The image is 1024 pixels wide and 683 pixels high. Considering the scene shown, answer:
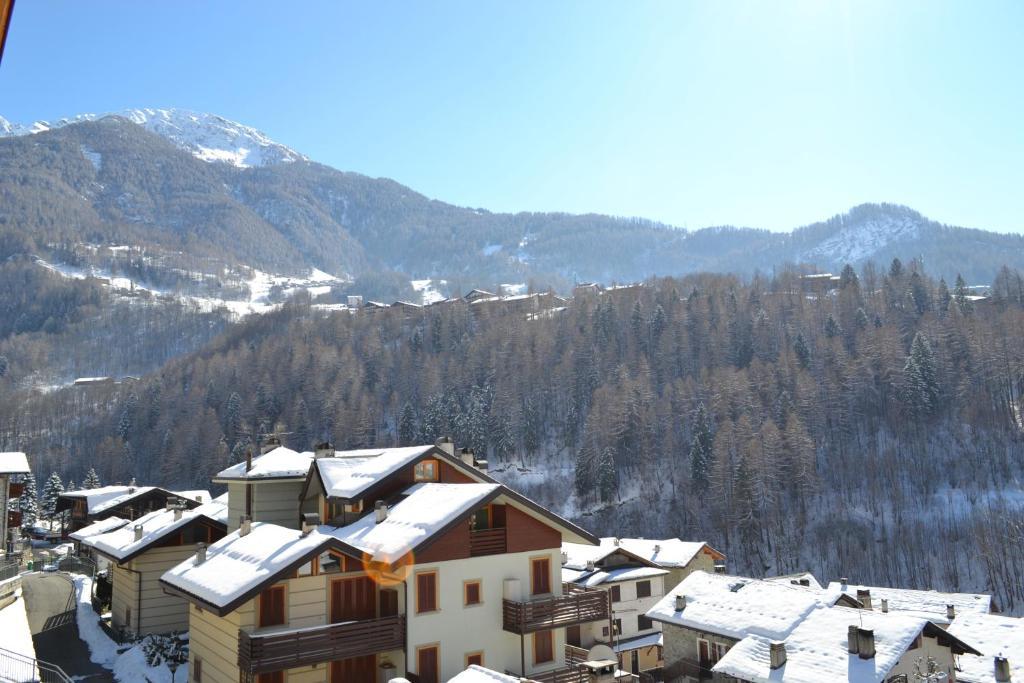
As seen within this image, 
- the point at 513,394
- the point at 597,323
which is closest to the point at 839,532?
the point at 513,394

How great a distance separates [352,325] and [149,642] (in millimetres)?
147541

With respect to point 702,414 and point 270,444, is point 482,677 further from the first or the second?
A: point 702,414

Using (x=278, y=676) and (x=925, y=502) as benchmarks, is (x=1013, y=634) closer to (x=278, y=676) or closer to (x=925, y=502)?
(x=278, y=676)

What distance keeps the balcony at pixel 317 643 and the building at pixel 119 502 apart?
98.3 ft

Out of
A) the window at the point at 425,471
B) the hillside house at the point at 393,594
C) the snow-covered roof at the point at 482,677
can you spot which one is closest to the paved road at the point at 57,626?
the hillside house at the point at 393,594

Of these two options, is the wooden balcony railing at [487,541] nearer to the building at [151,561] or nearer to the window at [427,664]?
the window at [427,664]

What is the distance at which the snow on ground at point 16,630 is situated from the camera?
1981cm

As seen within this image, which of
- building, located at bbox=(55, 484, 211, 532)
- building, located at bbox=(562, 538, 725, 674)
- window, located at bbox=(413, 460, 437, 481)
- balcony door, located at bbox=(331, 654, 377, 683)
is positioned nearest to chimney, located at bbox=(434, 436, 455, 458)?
window, located at bbox=(413, 460, 437, 481)

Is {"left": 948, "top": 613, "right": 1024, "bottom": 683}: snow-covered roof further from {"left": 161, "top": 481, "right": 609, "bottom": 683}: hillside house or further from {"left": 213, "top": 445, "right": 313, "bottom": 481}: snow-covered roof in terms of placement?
{"left": 213, "top": 445, "right": 313, "bottom": 481}: snow-covered roof

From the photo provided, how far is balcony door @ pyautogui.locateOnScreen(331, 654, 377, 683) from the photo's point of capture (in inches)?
792

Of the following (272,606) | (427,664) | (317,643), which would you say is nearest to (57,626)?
(272,606)

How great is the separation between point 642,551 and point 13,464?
35473 mm

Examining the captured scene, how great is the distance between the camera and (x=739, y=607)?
1172 inches

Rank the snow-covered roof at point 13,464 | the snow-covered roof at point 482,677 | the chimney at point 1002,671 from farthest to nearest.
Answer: the chimney at point 1002,671
the snow-covered roof at point 13,464
the snow-covered roof at point 482,677
